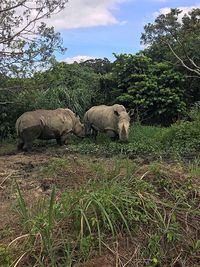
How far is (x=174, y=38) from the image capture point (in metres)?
17.0

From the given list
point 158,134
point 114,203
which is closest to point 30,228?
point 114,203

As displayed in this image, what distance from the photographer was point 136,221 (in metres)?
5.08

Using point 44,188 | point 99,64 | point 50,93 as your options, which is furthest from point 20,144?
point 99,64

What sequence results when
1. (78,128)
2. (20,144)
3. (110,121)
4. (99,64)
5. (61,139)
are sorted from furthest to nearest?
(99,64) → (78,128) → (110,121) → (61,139) → (20,144)

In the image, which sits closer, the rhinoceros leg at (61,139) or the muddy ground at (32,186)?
the muddy ground at (32,186)

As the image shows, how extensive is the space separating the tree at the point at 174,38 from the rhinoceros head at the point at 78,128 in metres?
3.69

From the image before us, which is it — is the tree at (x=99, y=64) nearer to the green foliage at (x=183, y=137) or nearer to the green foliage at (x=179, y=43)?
the green foliage at (x=179, y=43)

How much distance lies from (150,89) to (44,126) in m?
6.37

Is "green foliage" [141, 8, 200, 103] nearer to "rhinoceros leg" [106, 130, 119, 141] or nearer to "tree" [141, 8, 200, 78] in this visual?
"tree" [141, 8, 200, 78]

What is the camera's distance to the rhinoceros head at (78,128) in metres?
15.4

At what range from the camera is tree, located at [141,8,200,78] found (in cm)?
1625

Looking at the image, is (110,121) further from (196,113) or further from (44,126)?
(196,113)

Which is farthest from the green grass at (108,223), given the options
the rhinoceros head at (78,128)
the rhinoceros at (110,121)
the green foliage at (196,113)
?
the green foliage at (196,113)

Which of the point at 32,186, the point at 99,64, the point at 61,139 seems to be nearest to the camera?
the point at 32,186
